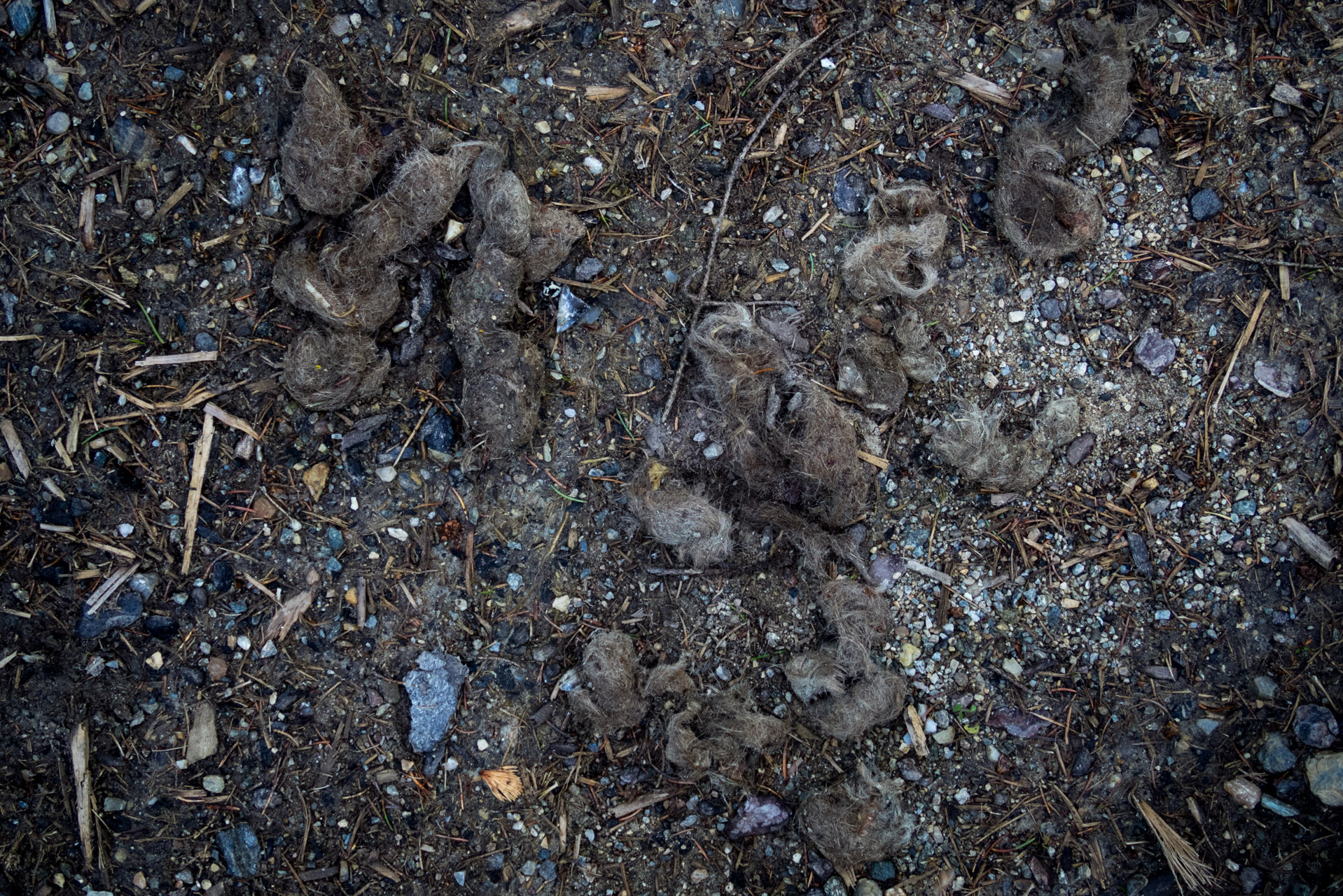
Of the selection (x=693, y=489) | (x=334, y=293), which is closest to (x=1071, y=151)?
(x=693, y=489)

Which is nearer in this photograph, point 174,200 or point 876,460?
point 174,200

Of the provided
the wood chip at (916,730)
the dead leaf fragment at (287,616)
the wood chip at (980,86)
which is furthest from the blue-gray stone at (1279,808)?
the dead leaf fragment at (287,616)

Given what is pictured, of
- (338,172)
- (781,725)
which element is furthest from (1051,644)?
(338,172)

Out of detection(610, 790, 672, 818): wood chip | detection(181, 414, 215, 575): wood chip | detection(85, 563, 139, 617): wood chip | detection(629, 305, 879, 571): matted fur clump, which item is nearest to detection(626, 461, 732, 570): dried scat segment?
detection(629, 305, 879, 571): matted fur clump

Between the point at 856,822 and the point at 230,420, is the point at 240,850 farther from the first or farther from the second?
the point at 856,822

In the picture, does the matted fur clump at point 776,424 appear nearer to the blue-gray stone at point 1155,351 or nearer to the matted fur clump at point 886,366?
the matted fur clump at point 886,366

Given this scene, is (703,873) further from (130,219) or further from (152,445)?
(130,219)
